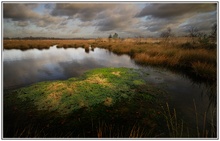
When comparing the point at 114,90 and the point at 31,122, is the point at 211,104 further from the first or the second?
the point at 31,122

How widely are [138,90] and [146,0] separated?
3.11 m

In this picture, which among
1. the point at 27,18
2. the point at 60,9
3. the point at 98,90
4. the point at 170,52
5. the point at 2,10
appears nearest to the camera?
the point at 2,10

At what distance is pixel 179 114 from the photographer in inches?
156

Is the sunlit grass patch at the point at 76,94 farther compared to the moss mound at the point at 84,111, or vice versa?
the sunlit grass patch at the point at 76,94

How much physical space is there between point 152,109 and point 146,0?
9.10ft

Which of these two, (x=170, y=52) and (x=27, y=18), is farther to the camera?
(x=170, y=52)

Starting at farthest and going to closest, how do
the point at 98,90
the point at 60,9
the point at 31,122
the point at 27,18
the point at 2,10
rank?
the point at 98,90
the point at 27,18
the point at 60,9
the point at 31,122
the point at 2,10

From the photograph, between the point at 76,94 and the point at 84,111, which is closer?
the point at 84,111

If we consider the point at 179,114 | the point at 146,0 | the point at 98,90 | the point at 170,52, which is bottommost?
the point at 179,114

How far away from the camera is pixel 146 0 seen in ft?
10.8

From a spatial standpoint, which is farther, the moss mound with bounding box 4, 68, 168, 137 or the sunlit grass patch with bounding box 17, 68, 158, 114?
the sunlit grass patch with bounding box 17, 68, 158, 114

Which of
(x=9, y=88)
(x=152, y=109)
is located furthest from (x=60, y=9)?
(x=152, y=109)

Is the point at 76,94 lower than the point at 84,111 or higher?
higher

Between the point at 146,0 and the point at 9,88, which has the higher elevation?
the point at 146,0
